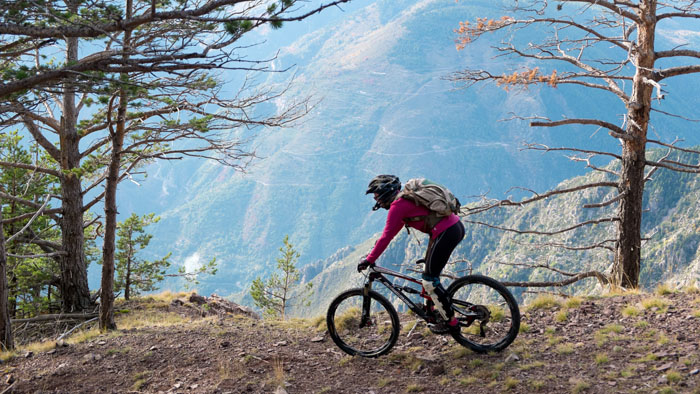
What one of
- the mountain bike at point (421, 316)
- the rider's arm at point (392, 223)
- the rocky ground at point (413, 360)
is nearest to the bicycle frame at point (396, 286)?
the mountain bike at point (421, 316)

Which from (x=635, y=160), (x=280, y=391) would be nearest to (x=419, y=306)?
(x=280, y=391)

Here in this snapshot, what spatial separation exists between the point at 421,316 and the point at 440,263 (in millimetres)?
741

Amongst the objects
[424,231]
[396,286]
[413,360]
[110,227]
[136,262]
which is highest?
[424,231]

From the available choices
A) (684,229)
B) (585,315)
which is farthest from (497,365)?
(684,229)

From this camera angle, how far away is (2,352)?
27.9ft

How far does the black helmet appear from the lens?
5.87m

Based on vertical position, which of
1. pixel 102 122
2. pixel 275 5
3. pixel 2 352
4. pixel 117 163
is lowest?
pixel 2 352

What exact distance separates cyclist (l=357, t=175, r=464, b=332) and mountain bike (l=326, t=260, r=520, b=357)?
0.14m

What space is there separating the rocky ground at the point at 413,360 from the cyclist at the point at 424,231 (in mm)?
819

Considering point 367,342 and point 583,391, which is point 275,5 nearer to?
point 367,342

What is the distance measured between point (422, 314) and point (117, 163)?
6.64 metres

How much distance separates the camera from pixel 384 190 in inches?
231

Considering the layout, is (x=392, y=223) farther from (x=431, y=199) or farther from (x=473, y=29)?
(x=473, y=29)

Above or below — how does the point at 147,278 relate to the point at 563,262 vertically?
above
